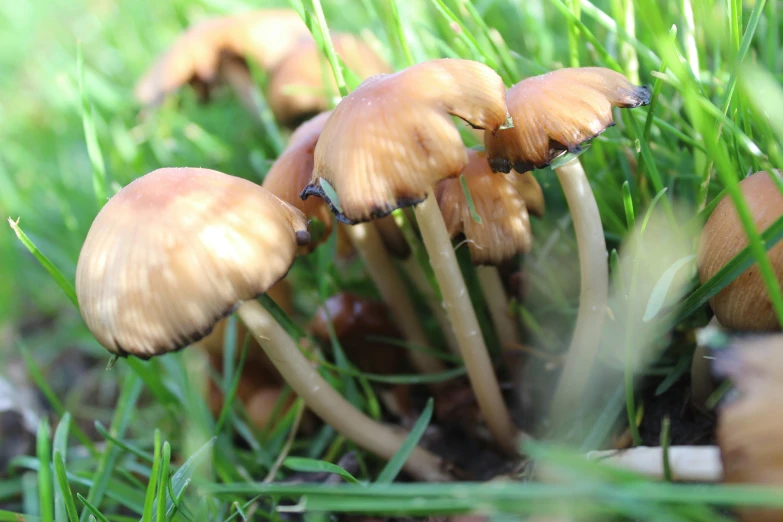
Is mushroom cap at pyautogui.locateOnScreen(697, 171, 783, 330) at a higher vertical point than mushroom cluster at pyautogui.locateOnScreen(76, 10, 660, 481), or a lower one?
lower

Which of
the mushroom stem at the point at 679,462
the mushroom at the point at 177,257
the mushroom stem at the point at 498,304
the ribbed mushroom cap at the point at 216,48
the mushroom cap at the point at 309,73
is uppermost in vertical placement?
the ribbed mushroom cap at the point at 216,48

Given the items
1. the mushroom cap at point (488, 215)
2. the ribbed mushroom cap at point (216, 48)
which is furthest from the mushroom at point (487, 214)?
the ribbed mushroom cap at point (216, 48)

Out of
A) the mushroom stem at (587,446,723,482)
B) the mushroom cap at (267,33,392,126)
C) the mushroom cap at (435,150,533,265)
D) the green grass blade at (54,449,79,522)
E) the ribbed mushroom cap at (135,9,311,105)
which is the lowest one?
the mushroom stem at (587,446,723,482)

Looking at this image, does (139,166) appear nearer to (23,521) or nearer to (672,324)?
(23,521)

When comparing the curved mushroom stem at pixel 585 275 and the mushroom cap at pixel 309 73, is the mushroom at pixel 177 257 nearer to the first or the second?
the curved mushroom stem at pixel 585 275

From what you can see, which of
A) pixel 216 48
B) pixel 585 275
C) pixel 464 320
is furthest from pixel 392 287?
pixel 216 48

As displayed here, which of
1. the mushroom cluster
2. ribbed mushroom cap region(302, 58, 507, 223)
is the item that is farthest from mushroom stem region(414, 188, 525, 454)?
ribbed mushroom cap region(302, 58, 507, 223)

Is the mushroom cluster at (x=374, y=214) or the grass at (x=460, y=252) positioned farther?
the mushroom cluster at (x=374, y=214)

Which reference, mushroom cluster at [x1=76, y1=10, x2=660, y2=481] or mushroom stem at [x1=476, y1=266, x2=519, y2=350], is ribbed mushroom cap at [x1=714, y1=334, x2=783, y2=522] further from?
mushroom stem at [x1=476, y1=266, x2=519, y2=350]
